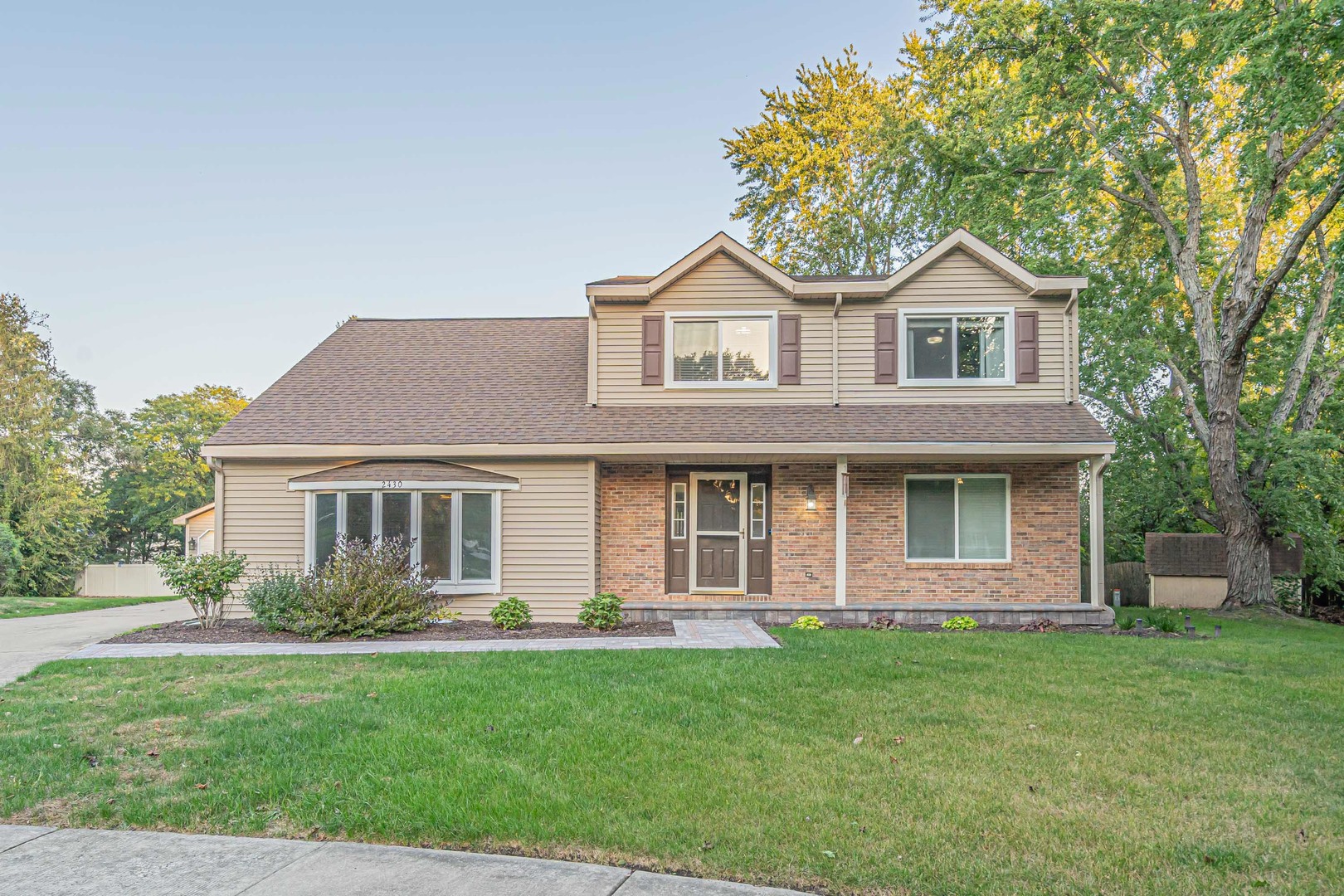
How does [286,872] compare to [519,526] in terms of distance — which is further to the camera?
[519,526]

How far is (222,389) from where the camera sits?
3931 cm

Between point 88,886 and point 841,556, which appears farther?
point 841,556

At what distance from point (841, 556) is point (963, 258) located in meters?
5.18

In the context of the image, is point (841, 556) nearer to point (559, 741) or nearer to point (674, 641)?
point (674, 641)

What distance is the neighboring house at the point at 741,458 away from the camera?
37.8 ft

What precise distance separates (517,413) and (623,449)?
209 centimetres

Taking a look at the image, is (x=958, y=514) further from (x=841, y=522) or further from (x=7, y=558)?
(x=7, y=558)

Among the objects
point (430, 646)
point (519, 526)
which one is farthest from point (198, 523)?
point (430, 646)

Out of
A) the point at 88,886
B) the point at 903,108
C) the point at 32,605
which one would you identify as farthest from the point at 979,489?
the point at 32,605

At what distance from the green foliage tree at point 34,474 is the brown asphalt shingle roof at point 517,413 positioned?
1679cm

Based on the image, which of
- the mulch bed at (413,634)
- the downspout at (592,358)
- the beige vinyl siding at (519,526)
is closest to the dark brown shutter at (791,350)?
the downspout at (592,358)

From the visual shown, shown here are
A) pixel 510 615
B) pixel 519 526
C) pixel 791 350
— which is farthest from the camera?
pixel 791 350

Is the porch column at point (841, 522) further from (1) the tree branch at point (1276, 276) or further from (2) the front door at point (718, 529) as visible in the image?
(1) the tree branch at point (1276, 276)

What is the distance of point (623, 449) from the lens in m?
11.5
